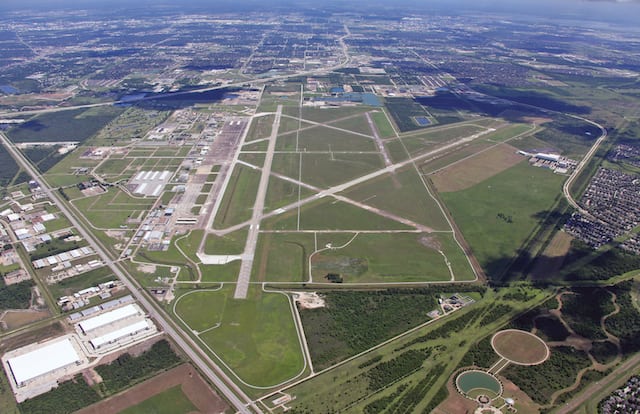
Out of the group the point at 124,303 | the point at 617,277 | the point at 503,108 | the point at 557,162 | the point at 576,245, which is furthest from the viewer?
the point at 503,108

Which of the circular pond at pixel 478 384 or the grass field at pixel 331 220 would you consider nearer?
the circular pond at pixel 478 384

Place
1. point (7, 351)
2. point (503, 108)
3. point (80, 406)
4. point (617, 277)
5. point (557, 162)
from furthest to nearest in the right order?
point (503, 108), point (557, 162), point (617, 277), point (7, 351), point (80, 406)

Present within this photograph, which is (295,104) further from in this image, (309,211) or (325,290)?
(325,290)

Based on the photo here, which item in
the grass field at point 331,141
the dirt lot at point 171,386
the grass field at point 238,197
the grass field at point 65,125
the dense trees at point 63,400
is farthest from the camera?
the grass field at point 65,125

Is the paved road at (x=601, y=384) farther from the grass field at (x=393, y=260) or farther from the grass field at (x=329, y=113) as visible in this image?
the grass field at (x=329, y=113)

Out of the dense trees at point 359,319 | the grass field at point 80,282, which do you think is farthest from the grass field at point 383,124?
the grass field at point 80,282

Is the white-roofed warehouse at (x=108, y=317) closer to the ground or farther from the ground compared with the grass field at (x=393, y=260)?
closer to the ground

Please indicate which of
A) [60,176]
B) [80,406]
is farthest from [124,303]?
[60,176]
